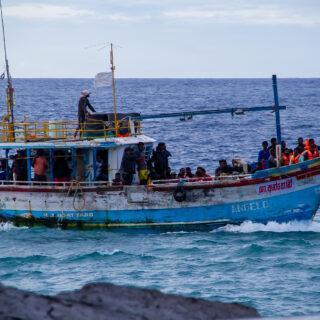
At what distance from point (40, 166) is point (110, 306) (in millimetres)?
18254

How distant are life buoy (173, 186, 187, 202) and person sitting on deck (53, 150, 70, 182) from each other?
3405 millimetres

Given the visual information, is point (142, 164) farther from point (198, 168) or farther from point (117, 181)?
point (198, 168)

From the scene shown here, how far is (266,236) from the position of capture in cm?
2394

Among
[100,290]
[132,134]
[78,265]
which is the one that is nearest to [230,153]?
[132,134]

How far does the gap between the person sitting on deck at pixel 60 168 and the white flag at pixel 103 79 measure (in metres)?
2.20

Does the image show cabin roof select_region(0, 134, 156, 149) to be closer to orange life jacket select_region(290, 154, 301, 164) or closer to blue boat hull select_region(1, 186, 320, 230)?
blue boat hull select_region(1, 186, 320, 230)

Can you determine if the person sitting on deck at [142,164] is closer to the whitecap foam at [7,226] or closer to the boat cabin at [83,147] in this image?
the boat cabin at [83,147]

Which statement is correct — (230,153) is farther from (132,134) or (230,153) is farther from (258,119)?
(258,119)

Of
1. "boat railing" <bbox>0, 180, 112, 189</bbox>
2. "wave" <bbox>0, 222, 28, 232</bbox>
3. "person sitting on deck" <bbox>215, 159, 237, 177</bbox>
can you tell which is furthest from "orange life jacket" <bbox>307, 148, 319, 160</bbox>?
"wave" <bbox>0, 222, 28, 232</bbox>

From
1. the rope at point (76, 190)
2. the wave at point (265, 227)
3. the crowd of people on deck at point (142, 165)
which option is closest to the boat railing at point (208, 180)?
the crowd of people on deck at point (142, 165)

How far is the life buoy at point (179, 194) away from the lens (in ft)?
77.6

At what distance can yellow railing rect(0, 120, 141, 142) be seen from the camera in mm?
25344

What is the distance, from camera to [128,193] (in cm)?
2402

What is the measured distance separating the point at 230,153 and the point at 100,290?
41.0m
